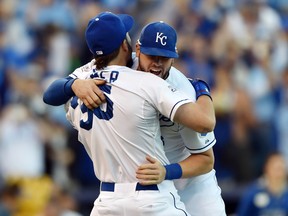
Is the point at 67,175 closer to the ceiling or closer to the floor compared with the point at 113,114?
closer to the floor

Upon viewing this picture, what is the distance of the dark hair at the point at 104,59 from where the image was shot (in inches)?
232

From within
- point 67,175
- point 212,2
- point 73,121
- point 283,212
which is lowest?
point 67,175

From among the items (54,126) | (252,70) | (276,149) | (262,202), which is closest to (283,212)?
(262,202)

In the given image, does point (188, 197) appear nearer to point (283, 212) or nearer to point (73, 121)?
point (73, 121)

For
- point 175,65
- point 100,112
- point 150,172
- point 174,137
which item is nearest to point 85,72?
point 100,112

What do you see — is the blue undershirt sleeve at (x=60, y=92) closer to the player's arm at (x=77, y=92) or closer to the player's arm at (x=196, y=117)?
the player's arm at (x=77, y=92)

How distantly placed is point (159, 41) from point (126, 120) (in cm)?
50

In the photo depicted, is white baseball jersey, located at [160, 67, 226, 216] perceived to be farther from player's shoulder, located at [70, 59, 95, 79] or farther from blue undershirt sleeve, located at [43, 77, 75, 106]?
blue undershirt sleeve, located at [43, 77, 75, 106]

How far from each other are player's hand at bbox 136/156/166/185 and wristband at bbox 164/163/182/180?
56 millimetres

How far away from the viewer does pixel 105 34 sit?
19.0 ft

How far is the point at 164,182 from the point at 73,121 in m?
0.72

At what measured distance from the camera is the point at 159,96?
5.70 m

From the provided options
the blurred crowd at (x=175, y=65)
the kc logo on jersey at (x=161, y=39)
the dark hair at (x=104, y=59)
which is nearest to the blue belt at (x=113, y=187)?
the dark hair at (x=104, y=59)

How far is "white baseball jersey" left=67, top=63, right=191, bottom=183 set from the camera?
5.72 meters
